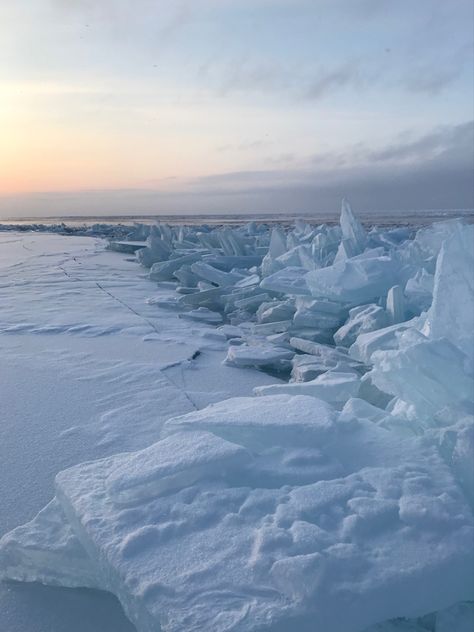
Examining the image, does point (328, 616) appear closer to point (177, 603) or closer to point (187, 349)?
point (177, 603)

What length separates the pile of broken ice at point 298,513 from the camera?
1074 millimetres

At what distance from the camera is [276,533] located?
1.21 metres

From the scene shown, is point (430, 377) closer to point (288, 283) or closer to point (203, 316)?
point (288, 283)

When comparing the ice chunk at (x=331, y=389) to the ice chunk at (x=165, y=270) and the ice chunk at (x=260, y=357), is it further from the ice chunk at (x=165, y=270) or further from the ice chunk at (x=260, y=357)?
the ice chunk at (x=165, y=270)

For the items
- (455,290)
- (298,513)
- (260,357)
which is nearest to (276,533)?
(298,513)

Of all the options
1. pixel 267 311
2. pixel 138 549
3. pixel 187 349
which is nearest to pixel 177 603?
pixel 138 549

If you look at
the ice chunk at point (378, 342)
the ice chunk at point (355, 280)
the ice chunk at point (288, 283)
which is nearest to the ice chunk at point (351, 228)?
the ice chunk at point (288, 283)

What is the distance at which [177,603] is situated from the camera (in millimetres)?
1073

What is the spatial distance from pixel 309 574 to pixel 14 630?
0.65 metres

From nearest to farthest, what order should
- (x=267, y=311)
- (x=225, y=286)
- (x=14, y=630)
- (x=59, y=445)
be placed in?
(x=14, y=630) → (x=59, y=445) → (x=267, y=311) → (x=225, y=286)

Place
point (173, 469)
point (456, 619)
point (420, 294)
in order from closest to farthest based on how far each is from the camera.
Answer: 1. point (456, 619)
2. point (173, 469)
3. point (420, 294)

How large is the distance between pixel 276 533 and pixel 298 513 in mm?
85

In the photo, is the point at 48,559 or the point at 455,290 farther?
the point at 455,290

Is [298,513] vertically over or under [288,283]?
under
